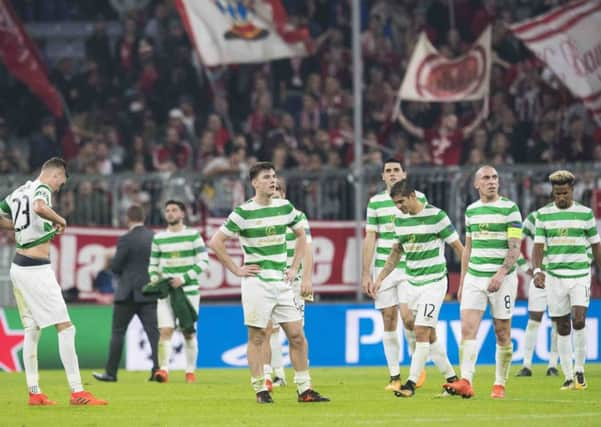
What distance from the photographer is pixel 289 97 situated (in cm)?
2848

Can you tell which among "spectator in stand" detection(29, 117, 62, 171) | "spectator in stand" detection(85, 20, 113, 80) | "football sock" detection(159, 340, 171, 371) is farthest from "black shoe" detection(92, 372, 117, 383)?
"spectator in stand" detection(85, 20, 113, 80)

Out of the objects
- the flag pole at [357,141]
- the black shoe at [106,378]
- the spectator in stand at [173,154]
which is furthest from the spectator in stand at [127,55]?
the black shoe at [106,378]

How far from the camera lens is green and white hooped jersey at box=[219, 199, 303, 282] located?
14.4m

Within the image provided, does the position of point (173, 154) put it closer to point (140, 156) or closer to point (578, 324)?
point (140, 156)

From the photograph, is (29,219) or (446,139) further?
(446,139)

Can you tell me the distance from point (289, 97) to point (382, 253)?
11.5 metres

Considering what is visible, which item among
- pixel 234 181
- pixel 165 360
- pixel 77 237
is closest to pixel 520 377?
pixel 165 360

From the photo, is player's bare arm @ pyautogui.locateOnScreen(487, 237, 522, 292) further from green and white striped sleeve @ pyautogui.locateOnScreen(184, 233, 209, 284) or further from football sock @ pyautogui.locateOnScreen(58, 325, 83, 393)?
green and white striped sleeve @ pyautogui.locateOnScreen(184, 233, 209, 284)

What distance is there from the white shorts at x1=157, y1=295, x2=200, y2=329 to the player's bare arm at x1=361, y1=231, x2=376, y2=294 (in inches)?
148

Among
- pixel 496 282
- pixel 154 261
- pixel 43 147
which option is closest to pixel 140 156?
pixel 43 147

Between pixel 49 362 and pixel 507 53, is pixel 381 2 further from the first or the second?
pixel 49 362

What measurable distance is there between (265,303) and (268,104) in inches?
540

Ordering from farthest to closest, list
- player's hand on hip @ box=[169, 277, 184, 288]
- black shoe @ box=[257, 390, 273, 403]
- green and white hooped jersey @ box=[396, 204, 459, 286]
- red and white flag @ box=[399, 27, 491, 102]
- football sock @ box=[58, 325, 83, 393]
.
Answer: red and white flag @ box=[399, 27, 491, 102], player's hand on hip @ box=[169, 277, 184, 288], green and white hooped jersey @ box=[396, 204, 459, 286], black shoe @ box=[257, 390, 273, 403], football sock @ box=[58, 325, 83, 393]

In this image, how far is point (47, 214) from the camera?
47.3 ft
